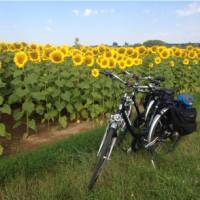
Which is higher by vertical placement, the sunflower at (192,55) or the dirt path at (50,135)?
the sunflower at (192,55)

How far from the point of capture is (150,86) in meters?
5.31

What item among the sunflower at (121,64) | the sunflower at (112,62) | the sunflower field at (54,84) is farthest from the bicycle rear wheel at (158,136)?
the sunflower at (121,64)

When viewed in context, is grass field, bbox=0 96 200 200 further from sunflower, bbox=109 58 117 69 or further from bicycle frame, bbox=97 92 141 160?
sunflower, bbox=109 58 117 69

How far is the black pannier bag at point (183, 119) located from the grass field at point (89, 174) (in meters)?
0.45

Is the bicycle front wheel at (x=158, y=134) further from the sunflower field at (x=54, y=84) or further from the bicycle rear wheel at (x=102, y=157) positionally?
the sunflower field at (x=54, y=84)

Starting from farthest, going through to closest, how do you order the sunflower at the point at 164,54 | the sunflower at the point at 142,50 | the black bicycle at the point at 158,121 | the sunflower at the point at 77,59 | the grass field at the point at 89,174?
1. the sunflower at the point at 142,50
2. the sunflower at the point at 164,54
3. the sunflower at the point at 77,59
4. the black bicycle at the point at 158,121
5. the grass field at the point at 89,174

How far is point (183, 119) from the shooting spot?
216 inches

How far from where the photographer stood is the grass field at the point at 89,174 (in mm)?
4523

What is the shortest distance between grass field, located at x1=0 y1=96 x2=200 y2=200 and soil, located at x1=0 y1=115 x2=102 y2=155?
63 cm

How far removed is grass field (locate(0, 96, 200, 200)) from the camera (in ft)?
14.8

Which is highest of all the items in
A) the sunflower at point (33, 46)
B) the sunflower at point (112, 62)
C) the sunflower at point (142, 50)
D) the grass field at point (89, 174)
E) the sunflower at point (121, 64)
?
the sunflower at point (33, 46)

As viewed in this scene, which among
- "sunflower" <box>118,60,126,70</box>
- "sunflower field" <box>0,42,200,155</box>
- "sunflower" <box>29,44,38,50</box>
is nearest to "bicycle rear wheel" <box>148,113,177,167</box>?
"sunflower field" <box>0,42,200,155</box>

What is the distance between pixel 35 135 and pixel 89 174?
2.36 m

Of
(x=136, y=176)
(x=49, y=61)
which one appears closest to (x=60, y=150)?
(x=136, y=176)
